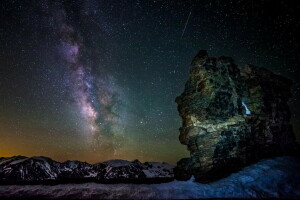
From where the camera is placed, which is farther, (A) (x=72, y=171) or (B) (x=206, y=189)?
(A) (x=72, y=171)

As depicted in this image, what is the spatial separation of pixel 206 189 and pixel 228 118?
211 inches

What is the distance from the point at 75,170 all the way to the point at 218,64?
1468cm

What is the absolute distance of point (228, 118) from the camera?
1279 cm

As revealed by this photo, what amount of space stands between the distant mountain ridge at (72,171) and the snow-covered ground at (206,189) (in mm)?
1761

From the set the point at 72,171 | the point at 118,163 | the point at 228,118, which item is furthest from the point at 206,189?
the point at 72,171

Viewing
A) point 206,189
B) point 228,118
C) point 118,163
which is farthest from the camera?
point 118,163

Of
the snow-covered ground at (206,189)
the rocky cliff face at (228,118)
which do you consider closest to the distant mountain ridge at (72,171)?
the snow-covered ground at (206,189)

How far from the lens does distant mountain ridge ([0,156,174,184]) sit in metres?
11.8

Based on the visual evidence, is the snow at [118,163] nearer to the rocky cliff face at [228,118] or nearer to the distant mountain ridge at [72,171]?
the distant mountain ridge at [72,171]

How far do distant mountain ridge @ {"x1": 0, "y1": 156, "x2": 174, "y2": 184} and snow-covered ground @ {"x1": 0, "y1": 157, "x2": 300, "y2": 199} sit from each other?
176 cm

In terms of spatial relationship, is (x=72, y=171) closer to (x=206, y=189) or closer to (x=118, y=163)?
(x=118, y=163)

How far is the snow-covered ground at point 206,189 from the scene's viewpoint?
905cm

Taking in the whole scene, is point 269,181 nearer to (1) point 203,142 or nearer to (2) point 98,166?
(1) point 203,142

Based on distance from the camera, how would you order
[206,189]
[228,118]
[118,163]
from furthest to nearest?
1. [118,163]
2. [228,118]
3. [206,189]
